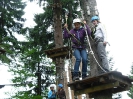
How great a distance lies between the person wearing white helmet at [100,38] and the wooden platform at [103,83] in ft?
1.31

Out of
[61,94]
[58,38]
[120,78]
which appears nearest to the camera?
[120,78]

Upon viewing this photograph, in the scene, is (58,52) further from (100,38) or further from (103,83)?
(103,83)

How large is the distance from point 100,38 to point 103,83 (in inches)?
38.3

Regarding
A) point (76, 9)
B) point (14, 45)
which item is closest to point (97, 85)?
point (76, 9)

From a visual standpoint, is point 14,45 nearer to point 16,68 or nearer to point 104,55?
point 16,68

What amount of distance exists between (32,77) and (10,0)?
5.55 metres

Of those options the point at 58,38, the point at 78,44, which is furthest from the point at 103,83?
the point at 58,38

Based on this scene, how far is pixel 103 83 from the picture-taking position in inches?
185

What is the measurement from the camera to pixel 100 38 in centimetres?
523

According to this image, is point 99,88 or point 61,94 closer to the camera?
point 99,88

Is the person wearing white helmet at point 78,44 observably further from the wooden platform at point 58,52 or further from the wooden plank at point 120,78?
the wooden platform at point 58,52

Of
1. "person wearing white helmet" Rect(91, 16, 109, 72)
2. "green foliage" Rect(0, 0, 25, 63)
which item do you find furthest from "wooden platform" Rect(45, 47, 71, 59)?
"green foliage" Rect(0, 0, 25, 63)

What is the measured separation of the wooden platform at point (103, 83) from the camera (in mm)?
4461

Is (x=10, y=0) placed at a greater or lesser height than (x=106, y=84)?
→ greater
